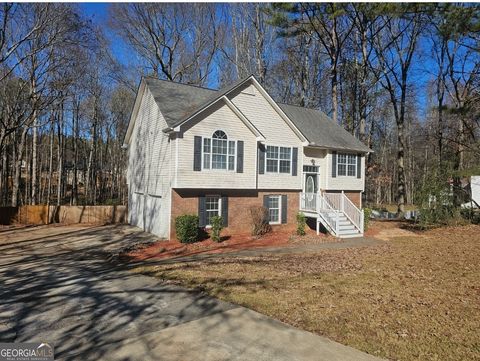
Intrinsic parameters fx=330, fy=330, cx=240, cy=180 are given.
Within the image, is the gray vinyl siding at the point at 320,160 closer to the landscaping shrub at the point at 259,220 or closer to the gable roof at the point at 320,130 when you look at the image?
the gable roof at the point at 320,130

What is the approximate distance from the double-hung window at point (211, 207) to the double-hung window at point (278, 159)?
3.31 meters

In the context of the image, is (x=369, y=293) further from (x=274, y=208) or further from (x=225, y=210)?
(x=274, y=208)

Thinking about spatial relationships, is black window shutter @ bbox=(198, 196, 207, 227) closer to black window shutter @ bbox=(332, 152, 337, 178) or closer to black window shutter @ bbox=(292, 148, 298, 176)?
black window shutter @ bbox=(292, 148, 298, 176)

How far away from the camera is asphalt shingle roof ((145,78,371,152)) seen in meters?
15.2

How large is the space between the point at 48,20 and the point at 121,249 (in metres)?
11.1

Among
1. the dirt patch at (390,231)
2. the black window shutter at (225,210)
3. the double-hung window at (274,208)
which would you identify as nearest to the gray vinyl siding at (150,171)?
the black window shutter at (225,210)

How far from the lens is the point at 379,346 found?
15.9ft

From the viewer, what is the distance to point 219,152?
15.2 meters

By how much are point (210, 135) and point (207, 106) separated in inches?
50.2

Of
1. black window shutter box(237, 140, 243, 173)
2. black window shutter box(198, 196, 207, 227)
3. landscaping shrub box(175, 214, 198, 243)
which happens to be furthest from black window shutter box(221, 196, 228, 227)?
landscaping shrub box(175, 214, 198, 243)

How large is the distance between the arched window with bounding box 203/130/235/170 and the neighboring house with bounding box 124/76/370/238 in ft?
0.15

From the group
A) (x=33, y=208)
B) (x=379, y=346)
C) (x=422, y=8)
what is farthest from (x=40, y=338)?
(x=422, y=8)

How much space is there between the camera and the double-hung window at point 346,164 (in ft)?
65.3

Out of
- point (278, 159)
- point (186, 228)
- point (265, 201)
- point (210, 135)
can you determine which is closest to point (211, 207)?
point (186, 228)
